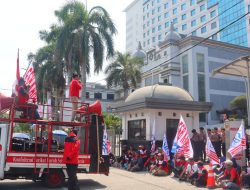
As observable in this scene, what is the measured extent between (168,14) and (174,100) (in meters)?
72.6

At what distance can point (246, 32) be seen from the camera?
6462cm

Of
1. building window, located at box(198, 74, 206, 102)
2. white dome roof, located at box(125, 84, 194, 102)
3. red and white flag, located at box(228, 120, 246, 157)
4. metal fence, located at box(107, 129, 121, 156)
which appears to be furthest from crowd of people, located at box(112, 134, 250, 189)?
building window, located at box(198, 74, 206, 102)

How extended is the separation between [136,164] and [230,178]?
6.37 metres

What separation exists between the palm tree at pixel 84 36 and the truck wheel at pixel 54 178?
14479 mm

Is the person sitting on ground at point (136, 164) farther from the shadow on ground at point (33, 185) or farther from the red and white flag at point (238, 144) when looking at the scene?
the red and white flag at point (238, 144)

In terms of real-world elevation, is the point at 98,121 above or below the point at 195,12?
below

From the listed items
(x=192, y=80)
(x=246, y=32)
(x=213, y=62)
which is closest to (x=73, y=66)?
(x=192, y=80)

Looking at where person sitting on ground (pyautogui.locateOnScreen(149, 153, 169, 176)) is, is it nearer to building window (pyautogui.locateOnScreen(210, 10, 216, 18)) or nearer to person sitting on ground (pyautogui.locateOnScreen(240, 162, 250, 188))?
person sitting on ground (pyautogui.locateOnScreen(240, 162, 250, 188))

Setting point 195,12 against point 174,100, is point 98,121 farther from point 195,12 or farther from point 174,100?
point 195,12

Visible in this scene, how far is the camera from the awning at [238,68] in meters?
14.8

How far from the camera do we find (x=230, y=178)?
34.9 feet

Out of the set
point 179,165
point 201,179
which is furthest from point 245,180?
point 179,165

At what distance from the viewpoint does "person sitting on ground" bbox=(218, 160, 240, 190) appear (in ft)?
33.9

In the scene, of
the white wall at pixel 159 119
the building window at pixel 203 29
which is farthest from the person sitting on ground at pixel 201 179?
the building window at pixel 203 29
